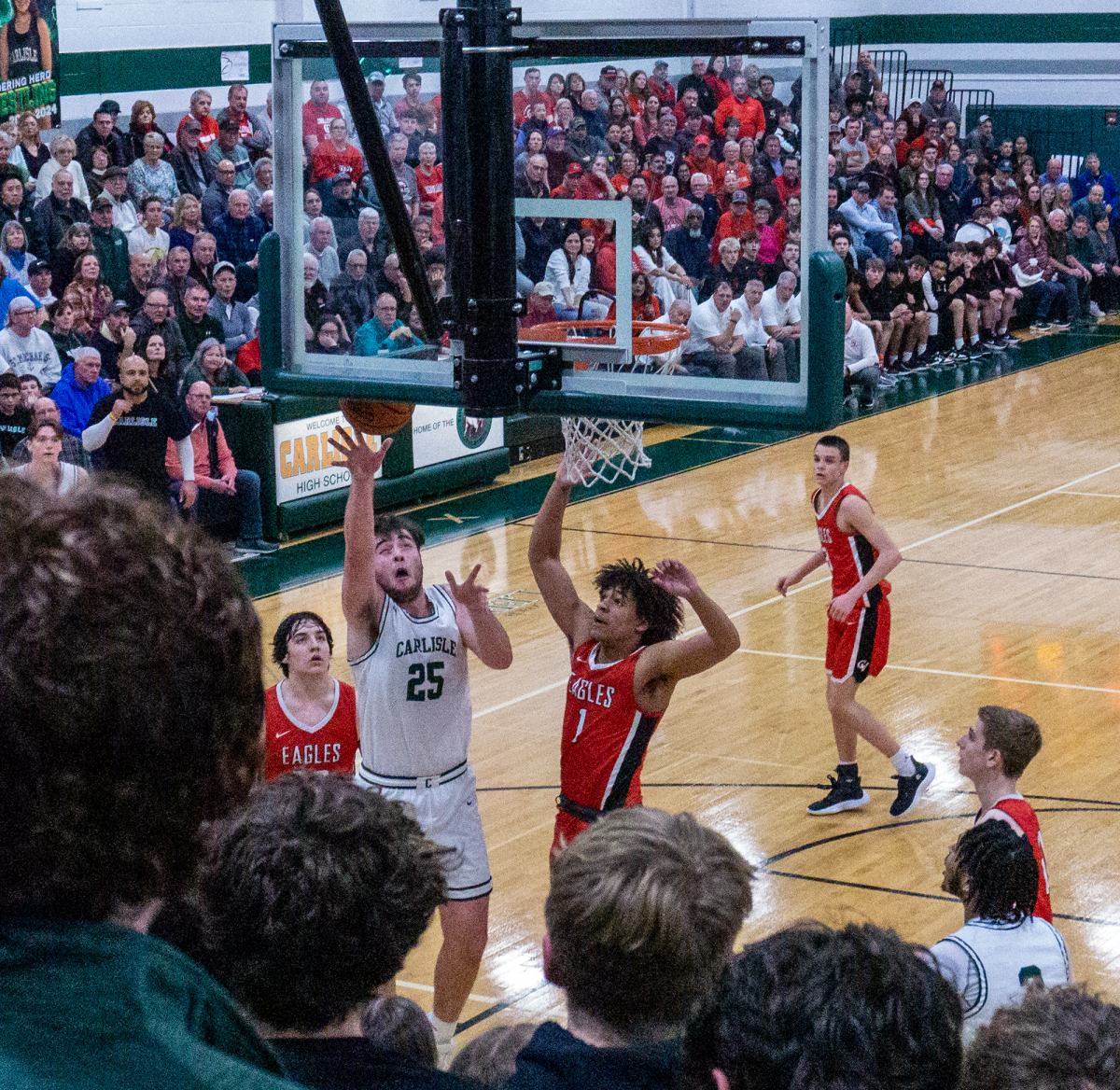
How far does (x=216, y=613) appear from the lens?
1157mm

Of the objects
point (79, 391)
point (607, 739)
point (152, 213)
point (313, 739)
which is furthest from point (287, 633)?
point (152, 213)

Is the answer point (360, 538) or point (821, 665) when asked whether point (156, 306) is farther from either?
point (360, 538)

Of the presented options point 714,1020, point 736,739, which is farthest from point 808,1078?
point 736,739

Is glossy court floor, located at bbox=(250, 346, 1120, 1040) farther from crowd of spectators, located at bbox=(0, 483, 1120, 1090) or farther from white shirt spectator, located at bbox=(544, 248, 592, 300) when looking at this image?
crowd of spectators, located at bbox=(0, 483, 1120, 1090)

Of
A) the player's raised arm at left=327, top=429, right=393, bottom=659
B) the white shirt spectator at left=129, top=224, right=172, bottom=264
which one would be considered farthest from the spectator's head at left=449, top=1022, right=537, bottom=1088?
the white shirt spectator at left=129, top=224, right=172, bottom=264

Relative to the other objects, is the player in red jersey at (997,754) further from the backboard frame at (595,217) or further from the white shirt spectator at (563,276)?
the white shirt spectator at (563,276)

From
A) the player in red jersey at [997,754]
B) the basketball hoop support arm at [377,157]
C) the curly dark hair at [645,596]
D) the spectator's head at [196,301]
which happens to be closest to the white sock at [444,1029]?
the curly dark hair at [645,596]

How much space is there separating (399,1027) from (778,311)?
11.7 ft

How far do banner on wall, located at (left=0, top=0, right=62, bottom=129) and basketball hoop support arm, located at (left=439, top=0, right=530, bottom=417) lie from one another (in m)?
10.1

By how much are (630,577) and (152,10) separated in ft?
43.2

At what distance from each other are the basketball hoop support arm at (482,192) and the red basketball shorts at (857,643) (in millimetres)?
3325

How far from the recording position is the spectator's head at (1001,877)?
14.0 feet

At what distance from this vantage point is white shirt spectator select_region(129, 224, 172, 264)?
545 inches

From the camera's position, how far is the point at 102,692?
43.1 inches
